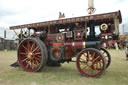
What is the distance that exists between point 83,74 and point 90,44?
104 centimetres

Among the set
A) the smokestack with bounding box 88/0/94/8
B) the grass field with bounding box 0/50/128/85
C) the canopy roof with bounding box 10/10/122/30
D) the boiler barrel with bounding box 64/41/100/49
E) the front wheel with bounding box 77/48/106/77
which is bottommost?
the grass field with bounding box 0/50/128/85

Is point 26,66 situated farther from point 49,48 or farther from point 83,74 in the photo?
point 83,74

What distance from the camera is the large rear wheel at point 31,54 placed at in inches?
175

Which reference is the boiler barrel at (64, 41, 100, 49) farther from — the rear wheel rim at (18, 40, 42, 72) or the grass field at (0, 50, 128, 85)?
the rear wheel rim at (18, 40, 42, 72)

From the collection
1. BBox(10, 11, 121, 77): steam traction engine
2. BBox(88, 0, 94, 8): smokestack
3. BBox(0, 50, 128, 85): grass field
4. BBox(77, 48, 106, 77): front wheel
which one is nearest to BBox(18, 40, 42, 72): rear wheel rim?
BBox(10, 11, 121, 77): steam traction engine

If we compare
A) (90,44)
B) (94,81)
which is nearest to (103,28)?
(90,44)

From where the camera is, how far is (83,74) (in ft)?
12.7

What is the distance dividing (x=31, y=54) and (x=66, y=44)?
56.7 inches

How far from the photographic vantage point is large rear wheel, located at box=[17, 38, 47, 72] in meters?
4.46

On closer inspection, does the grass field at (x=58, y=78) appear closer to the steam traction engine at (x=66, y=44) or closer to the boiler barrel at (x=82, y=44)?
the steam traction engine at (x=66, y=44)

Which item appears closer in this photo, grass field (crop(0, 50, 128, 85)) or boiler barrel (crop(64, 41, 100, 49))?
grass field (crop(0, 50, 128, 85))

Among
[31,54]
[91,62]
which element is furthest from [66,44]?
[31,54]

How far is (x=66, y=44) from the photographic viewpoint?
177 inches

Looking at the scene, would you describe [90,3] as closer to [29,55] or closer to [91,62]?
[91,62]
